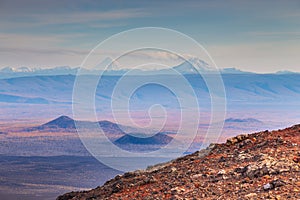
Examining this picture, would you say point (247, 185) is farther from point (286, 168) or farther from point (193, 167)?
point (193, 167)

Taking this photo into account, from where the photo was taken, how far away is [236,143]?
25734mm

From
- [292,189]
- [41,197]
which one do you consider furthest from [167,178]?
[41,197]

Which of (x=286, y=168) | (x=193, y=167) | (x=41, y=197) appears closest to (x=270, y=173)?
(x=286, y=168)

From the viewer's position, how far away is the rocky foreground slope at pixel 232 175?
17.6 meters

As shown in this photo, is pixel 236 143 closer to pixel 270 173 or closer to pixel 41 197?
pixel 270 173

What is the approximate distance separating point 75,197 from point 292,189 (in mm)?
13988

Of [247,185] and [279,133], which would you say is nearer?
[247,185]

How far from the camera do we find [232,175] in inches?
774

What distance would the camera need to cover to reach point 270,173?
1867 centimetres

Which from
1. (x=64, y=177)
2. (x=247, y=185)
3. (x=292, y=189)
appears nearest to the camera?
(x=292, y=189)

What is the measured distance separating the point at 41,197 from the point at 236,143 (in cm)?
13258

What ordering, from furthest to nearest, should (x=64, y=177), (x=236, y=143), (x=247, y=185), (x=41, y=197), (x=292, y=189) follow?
(x=64, y=177) < (x=41, y=197) < (x=236, y=143) < (x=247, y=185) < (x=292, y=189)

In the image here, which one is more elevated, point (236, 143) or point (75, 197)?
point (236, 143)

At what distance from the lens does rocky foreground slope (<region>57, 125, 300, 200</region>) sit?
17.6 m
